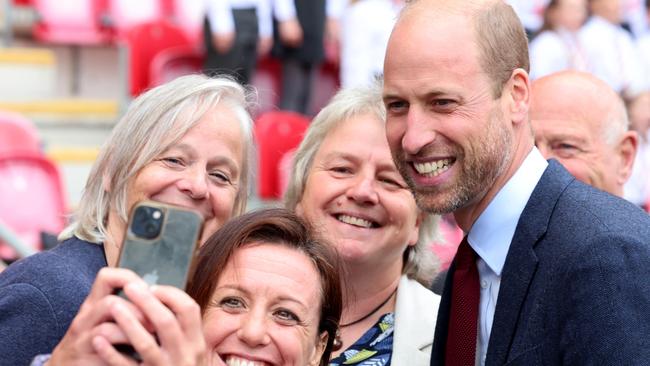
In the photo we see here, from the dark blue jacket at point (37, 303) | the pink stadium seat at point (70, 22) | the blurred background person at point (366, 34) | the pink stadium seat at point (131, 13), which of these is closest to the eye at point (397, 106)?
the dark blue jacket at point (37, 303)

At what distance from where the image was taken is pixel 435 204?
2.38m

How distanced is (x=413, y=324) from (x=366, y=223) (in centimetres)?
31

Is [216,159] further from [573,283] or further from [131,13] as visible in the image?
[131,13]

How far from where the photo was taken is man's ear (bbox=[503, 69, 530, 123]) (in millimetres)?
2408

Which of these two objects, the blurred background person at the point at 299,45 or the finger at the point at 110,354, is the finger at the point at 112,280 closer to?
the finger at the point at 110,354

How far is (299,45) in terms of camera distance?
373 inches

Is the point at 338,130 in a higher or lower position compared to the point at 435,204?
higher

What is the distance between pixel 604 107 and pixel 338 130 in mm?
948

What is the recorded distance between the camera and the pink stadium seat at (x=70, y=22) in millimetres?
9992

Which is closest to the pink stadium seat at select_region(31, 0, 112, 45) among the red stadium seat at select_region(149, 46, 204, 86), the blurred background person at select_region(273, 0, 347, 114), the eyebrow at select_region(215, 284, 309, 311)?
the red stadium seat at select_region(149, 46, 204, 86)

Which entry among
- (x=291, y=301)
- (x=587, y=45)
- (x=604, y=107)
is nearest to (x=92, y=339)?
(x=291, y=301)

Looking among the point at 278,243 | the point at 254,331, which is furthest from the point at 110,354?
the point at 278,243

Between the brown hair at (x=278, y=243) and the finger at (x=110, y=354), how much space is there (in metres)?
0.85

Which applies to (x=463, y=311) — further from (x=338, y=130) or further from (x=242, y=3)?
(x=242, y=3)
